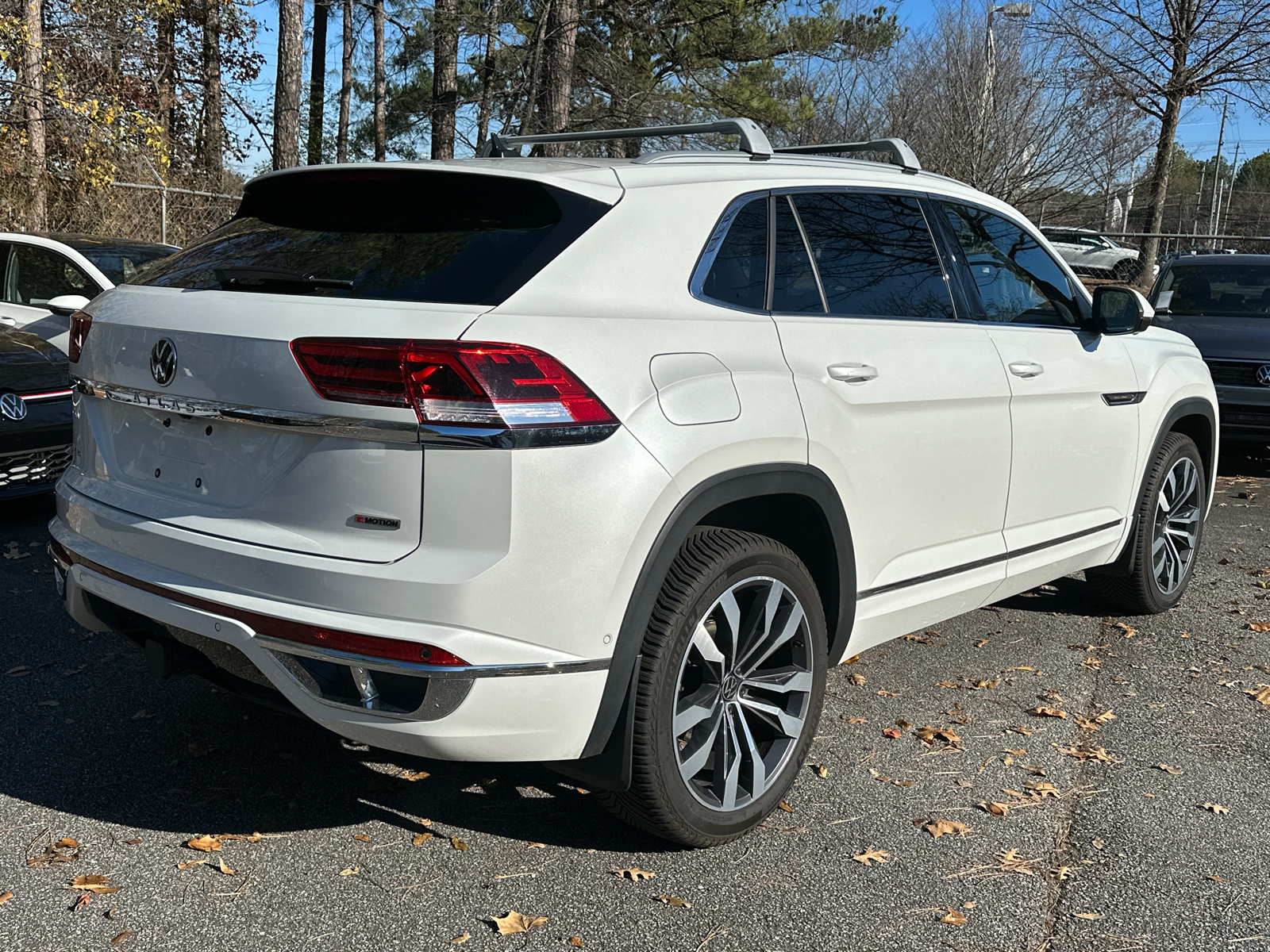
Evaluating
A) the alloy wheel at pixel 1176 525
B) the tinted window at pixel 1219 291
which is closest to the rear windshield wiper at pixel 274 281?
the alloy wheel at pixel 1176 525

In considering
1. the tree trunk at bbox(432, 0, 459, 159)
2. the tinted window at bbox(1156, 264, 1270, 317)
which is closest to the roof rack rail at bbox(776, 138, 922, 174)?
the tinted window at bbox(1156, 264, 1270, 317)

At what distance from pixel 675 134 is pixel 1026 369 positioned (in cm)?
153

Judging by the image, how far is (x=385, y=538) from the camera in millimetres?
2600

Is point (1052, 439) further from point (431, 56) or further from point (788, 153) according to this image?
point (431, 56)

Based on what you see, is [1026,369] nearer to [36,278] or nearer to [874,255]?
[874,255]

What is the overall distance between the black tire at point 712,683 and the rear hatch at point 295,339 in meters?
0.73

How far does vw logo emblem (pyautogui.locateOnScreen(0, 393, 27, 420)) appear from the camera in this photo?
238 inches

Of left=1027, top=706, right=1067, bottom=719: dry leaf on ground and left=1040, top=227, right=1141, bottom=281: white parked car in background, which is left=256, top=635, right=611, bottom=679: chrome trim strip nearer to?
left=1027, top=706, right=1067, bottom=719: dry leaf on ground

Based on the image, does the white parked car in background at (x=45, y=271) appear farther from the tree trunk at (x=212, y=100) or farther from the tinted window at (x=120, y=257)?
the tree trunk at (x=212, y=100)

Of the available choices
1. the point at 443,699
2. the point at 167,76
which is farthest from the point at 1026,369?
the point at 167,76

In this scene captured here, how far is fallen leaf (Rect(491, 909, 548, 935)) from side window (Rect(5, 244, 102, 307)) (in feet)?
22.5

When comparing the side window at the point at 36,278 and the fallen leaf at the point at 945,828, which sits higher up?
the side window at the point at 36,278

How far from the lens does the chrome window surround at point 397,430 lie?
2.53 meters

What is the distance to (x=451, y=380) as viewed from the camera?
254cm
